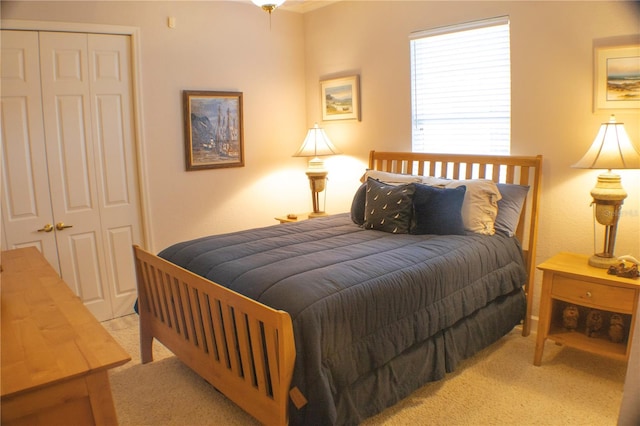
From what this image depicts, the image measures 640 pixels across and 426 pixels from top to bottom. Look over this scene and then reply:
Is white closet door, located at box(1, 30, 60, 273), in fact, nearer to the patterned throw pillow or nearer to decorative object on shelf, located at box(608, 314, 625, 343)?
the patterned throw pillow

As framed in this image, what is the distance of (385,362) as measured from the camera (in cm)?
238

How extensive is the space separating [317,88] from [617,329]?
10.9ft

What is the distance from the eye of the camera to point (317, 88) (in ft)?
16.1

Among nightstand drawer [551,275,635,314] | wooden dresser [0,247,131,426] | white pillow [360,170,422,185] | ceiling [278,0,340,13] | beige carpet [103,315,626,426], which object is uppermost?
ceiling [278,0,340,13]

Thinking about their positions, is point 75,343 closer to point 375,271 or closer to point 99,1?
point 375,271

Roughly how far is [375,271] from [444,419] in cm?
82

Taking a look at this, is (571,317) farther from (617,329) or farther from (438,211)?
(438,211)

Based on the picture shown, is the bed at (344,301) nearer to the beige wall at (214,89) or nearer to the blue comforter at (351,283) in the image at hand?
the blue comforter at (351,283)

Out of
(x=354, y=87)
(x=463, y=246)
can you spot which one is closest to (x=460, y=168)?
(x=463, y=246)

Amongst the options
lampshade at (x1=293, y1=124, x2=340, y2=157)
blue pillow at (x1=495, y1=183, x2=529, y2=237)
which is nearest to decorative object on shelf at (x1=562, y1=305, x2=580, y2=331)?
blue pillow at (x1=495, y1=183, x2=529, y2=237)

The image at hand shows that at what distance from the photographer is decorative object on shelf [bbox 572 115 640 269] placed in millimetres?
2725

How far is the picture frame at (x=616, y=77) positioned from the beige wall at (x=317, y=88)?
0.23 ft

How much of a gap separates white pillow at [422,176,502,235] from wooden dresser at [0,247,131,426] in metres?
2.37

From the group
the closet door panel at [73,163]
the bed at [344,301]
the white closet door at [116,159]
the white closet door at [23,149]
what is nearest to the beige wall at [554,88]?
the bed at [344,301]
